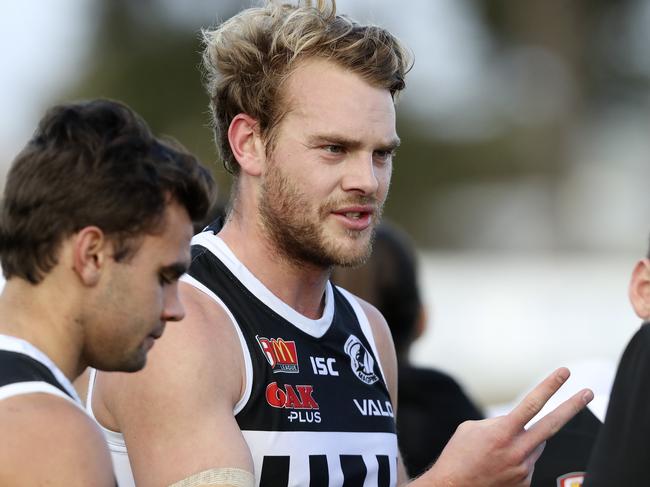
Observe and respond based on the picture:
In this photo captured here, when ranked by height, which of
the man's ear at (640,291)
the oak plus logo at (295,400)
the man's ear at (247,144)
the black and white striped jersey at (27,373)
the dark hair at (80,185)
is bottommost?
the oak plus logo at (295,400)

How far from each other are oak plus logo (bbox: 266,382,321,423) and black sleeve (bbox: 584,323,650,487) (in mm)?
1040

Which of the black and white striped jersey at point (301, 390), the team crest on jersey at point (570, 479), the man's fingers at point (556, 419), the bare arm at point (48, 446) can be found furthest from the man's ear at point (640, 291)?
the bare arm at point (48, 446)

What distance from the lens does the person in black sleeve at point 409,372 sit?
4.72m

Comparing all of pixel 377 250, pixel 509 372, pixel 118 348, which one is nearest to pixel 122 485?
pixel 118 348

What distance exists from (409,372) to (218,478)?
202 cm

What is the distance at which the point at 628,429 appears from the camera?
2.29m

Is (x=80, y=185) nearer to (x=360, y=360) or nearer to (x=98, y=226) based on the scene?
(x=98, y=226)

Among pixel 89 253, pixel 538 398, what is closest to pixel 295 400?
pixel 538 398

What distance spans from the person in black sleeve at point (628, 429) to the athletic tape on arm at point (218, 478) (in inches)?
36.4

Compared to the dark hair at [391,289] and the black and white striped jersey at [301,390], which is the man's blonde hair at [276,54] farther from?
the dark hair at [391,289]

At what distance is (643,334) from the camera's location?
2.41 metres

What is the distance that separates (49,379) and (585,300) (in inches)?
507

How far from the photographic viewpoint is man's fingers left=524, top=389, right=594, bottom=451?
119 inches

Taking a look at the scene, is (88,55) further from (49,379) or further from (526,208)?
(49,379)
